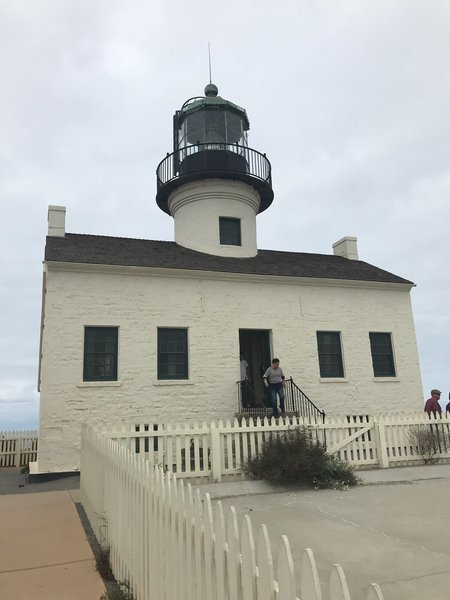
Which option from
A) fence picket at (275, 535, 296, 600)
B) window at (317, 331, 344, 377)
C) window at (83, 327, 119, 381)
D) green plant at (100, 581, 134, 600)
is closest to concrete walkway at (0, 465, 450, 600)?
green plant at (100, 581, 134, 600)

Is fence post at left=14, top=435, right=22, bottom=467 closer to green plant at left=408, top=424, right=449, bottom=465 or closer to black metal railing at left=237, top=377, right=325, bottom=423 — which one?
black metal railing at left=237, top=377, right=325, bottom=423

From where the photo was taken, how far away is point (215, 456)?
9.17 m

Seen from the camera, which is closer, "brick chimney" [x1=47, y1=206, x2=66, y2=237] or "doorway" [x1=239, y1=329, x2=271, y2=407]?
"brick chimney" [x1=47, y1=206, x2=66, y2=237]

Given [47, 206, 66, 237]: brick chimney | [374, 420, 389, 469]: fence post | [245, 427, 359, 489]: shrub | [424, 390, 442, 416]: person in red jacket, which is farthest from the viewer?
[47, 206, 66, 237]: brick chimney

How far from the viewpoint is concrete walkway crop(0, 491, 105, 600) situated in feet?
14.6

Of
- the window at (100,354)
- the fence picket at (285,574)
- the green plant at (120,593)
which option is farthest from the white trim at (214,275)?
the fence picket at (285,574)

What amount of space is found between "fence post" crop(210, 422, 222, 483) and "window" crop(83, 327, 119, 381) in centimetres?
465

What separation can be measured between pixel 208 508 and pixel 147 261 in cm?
1196

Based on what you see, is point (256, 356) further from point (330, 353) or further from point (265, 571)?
point (265, 571)

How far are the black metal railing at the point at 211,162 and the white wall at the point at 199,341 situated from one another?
5.36 m

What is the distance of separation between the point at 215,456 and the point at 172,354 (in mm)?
4977

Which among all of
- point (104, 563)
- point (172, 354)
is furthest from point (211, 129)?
point (104, 563)

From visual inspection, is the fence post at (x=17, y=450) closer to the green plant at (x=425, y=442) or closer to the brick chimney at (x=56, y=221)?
the brick chimney at (x=56, y=221)

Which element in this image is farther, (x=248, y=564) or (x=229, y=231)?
(x=229, y=231)
